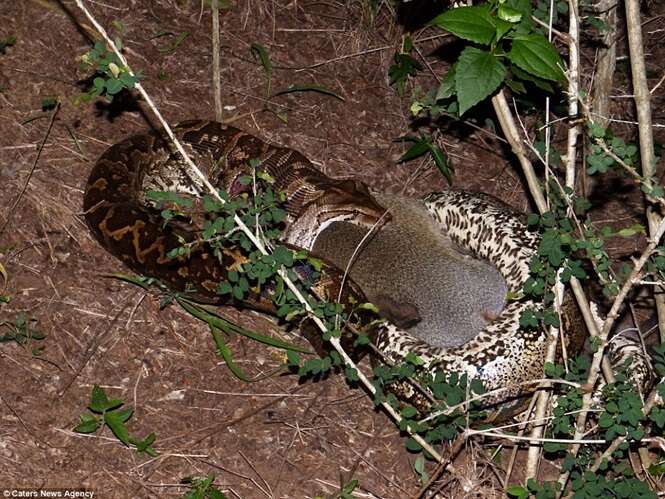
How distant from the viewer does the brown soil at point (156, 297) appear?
15.1 feet

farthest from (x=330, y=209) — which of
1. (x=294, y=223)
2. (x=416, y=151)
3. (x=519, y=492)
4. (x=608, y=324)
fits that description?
(x=608, y=324)

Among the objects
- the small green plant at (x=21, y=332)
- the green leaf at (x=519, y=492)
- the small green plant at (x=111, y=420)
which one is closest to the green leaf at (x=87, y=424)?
the small green plant at (x=111, y=420)

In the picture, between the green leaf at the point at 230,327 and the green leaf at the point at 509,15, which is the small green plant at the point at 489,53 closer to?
the green leaf at the point at 509,15

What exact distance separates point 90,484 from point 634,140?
4.80 m

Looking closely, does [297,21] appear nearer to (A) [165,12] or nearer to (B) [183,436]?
(A) [165,12]

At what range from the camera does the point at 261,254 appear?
3.99 metres

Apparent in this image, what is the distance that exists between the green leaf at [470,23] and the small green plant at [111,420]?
267 cm

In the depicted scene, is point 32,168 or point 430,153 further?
point 430,153

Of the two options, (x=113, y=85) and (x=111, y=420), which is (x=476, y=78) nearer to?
(x=113, y=85)

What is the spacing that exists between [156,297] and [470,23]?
293cm

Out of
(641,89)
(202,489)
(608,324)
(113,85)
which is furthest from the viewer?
(202,489)

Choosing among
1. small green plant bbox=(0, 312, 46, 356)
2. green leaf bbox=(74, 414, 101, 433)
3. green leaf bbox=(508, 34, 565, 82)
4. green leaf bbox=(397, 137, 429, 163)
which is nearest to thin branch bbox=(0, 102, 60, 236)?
small green plant bbox=(0, 312, 46, 356)

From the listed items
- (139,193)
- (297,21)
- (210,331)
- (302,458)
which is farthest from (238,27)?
(302,458)

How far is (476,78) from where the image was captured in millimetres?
3322
